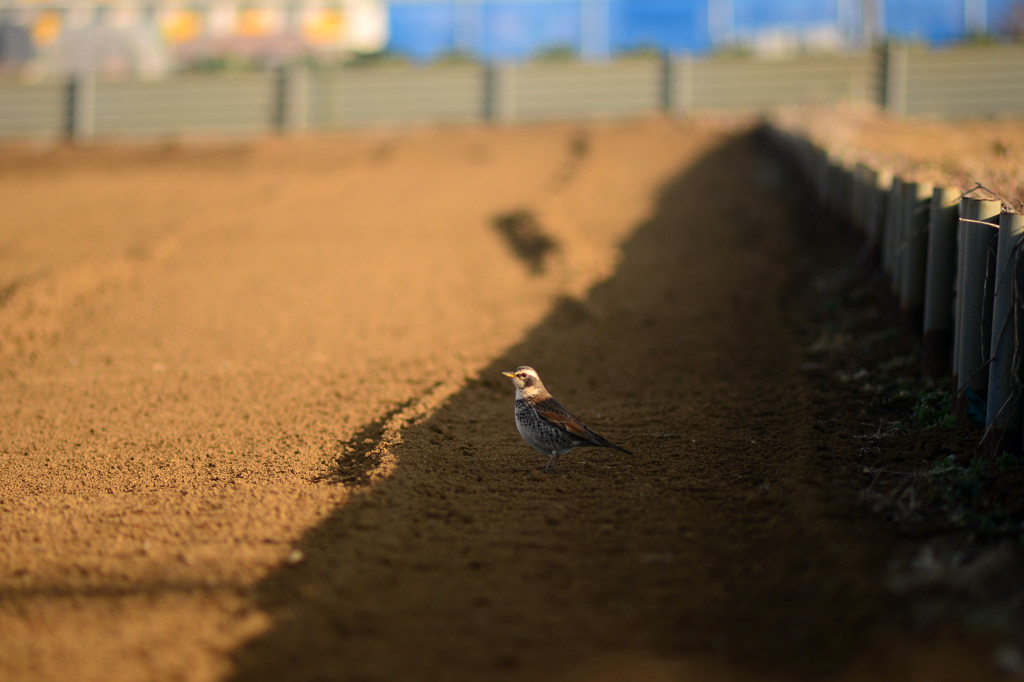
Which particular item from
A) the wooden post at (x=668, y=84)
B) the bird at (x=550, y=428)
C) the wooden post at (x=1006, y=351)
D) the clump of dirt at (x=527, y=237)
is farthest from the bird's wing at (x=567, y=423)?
the wooden post at (x=668, y=84)

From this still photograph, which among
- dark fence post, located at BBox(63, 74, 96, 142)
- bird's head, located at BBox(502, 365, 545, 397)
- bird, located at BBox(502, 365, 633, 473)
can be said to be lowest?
bird, located at BBox(502, 365, 633, 473)

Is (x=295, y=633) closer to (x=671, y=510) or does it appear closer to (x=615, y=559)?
(x=615, y=559)

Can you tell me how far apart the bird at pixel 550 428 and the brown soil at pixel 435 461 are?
8.8 inches

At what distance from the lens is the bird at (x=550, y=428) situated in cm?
596

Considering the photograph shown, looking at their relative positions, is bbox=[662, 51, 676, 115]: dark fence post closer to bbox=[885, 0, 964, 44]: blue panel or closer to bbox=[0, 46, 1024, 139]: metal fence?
bbox=[0, 46, 1024, 139]: metal fence

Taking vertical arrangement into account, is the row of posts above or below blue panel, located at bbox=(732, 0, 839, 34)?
below

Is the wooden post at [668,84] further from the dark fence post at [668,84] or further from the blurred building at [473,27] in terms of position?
the blurred building at [473,27]

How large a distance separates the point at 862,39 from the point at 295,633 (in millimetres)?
32979

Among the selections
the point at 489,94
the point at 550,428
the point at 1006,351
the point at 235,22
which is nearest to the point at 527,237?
the point at 550,428

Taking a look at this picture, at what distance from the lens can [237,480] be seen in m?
5.96

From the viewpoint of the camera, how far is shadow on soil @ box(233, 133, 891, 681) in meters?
3.80

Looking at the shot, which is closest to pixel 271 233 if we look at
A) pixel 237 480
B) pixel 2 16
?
pixel 237 480

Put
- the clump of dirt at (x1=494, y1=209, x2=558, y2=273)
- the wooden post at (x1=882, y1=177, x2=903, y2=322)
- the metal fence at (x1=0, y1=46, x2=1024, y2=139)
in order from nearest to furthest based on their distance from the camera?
the wooden post at (x1=882, y1=177, x2=903, y2=322) < the clump of dirt at (x1=494, y1=209, x2=558, y2=273) < the metal fence at (x1=0, y1=46, x2=1024, y2=139)

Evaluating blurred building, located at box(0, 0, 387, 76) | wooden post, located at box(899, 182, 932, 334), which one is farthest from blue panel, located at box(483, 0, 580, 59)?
wooden post, located at box(899, 182, 932, 334)
